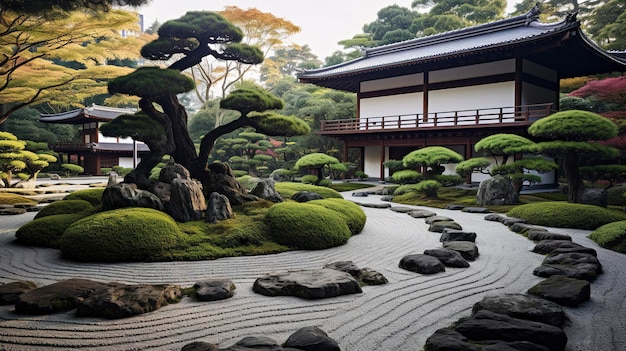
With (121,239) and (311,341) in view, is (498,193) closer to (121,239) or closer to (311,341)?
(121,239)

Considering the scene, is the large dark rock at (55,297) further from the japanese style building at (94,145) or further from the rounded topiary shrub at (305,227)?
the japanese style building at (94,145)

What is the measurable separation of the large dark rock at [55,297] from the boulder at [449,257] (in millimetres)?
4513

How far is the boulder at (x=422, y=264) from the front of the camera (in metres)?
5.39

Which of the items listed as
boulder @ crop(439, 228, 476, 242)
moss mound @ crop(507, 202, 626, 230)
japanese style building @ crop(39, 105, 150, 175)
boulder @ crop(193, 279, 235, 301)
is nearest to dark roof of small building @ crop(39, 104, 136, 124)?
japanese style building @ crop(39, 105, 150, 175)

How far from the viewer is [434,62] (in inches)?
745

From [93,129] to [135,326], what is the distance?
34.8 meters

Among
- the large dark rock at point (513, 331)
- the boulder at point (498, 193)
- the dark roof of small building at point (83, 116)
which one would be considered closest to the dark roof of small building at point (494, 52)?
the boulder at point (498, 193)

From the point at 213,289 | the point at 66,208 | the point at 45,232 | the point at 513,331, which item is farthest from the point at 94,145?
the point at 513,331

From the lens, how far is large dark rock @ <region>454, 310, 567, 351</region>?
311cm

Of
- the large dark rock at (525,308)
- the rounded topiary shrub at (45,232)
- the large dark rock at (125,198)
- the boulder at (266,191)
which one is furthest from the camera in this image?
the boulder at (266,191)

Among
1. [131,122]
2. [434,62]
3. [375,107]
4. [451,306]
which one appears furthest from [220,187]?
[375,107]

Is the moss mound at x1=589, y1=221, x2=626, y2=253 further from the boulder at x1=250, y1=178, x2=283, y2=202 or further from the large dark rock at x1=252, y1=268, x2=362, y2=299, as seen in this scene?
the boulder at x1=250, y1=178, x2=283, y2=202

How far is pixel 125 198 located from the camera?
7387mm

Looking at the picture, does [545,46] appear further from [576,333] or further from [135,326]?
[135,326]
